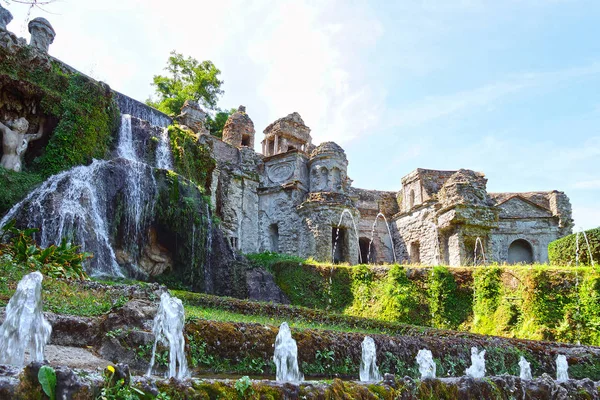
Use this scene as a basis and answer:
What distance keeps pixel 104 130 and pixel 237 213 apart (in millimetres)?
11015

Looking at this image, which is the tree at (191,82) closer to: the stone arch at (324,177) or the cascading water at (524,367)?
the stone arch at (324,177)

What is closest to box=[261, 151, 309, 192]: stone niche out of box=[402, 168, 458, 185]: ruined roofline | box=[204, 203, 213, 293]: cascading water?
box=[402, 168, 458, 185]: ruined roofline

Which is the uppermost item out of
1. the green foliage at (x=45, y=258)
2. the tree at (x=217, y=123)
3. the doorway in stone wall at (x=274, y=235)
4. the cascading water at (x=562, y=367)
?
the tree at (x=217, y=123)

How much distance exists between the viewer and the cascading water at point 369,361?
6.19 m

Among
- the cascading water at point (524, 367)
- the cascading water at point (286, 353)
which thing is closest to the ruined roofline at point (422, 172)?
the cascading water at point (524, 367)

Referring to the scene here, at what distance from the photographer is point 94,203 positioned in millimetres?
12125

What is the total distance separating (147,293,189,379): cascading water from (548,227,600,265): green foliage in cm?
1462

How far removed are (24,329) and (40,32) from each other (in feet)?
59.7

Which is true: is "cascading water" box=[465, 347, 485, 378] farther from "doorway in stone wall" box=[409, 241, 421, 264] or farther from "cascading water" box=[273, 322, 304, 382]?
"doorway in stone wall" box=[409, 241, 421, 264]

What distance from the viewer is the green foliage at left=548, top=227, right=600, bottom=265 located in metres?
16.2

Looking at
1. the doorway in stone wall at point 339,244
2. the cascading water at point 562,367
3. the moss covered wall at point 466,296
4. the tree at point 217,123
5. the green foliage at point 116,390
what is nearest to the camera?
the green foliage at point 116,390

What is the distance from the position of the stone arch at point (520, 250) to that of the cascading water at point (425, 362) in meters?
26.5

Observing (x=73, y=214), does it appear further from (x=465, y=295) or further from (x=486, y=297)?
(x=486, y=297)

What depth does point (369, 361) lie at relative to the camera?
6273 millimetres
